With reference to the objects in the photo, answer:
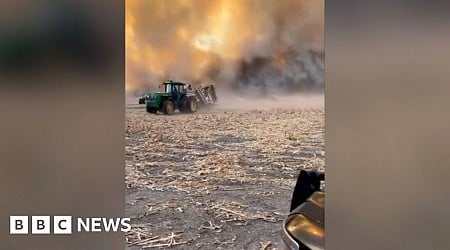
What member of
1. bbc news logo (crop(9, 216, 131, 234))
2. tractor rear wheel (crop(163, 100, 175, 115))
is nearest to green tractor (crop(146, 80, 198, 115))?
tractor rear wheel (crop(163, 100, 175, 115))

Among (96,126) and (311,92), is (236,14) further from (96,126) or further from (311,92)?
(96,126)

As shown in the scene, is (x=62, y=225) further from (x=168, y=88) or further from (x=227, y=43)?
(x=227, y=43)

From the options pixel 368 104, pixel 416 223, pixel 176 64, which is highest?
pixel 176 64

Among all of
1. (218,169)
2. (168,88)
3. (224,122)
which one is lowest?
(218,169)

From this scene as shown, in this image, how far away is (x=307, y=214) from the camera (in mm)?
1869

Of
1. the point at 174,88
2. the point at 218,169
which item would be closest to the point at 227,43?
the point at 174,88

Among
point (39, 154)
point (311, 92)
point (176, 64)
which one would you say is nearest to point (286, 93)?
point (311, 92)

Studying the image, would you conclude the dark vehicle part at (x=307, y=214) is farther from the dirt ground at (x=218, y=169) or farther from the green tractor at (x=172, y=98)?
the green tractor at (x=172, y=98)

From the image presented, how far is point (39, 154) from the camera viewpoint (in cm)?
184

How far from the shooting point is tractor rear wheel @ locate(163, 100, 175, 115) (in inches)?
73.5

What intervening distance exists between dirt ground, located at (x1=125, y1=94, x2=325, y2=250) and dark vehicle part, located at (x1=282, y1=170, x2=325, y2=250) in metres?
0.03

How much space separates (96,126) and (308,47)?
0.84 meters

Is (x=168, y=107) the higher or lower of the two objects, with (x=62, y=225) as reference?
higher

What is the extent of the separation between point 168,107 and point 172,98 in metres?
0.04
